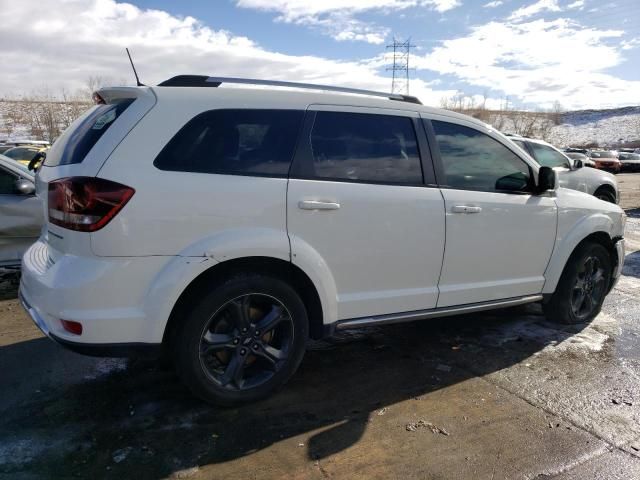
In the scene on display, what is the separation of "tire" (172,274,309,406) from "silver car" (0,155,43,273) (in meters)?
3.73

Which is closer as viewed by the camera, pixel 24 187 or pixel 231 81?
pixel 231 81

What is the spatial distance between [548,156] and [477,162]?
6.53 metres

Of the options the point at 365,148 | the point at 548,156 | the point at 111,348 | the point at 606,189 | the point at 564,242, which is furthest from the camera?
Answer: the point at 606,189

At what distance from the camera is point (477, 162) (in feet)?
13.5

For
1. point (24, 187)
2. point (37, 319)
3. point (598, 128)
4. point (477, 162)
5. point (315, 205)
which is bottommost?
point (37, 319)

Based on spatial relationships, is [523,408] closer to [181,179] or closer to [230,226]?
[230,226]

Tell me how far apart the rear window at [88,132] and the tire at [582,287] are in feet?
12.6

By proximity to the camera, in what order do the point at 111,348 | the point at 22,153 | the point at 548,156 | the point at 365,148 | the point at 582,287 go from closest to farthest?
the point at 111,348, the point at 365,148, the point at 582,287, the point at 548,156, the point at 22,153

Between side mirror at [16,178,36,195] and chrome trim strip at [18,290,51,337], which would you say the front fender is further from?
side mirror at [16,178,36,195]

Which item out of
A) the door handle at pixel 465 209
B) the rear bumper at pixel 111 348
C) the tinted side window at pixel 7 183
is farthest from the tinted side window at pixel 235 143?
the tinted side window at pixel 7 183

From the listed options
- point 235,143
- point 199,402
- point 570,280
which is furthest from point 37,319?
point 570,280

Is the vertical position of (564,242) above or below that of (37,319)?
above

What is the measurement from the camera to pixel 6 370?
3.90 meters

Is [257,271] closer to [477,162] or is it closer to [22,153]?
[477,162]
